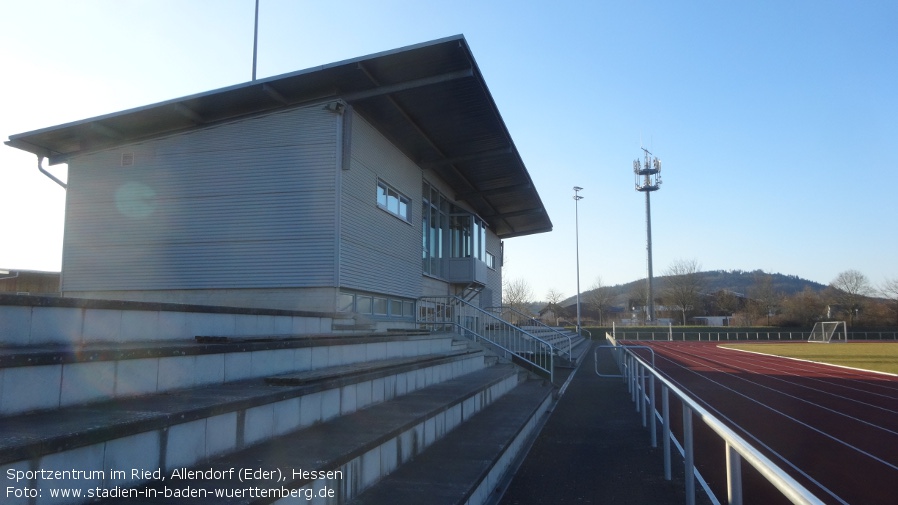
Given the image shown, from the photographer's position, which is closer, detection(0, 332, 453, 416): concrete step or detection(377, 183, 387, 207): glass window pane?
detection(0, 332, 453, 416): concrete step

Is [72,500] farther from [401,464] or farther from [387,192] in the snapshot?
[387,192]

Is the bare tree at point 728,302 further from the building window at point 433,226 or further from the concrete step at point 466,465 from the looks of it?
the concrete step at point 466,465

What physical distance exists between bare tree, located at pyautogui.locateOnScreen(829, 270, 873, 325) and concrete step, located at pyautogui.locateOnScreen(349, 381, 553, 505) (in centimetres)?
7681

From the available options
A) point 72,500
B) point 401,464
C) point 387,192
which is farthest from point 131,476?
point 387,192

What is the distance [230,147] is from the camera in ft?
43.5

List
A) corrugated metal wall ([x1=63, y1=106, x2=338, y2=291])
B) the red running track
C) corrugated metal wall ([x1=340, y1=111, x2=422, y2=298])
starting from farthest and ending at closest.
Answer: corrugated metal wall ([x1=340, y1=111, x2=422, y2=298]) → corrugated metal wall ([x1=63, y1=106, x2=338, y2=291]) → the red running track

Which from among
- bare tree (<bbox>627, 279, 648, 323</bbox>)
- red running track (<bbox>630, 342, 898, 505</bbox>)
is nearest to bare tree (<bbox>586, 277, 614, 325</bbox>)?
bare tree (<bbox>627, 279, 648, 323</bbox>)

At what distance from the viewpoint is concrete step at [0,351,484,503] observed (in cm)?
301

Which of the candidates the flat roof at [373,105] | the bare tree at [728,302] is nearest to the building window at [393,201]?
the flat roof at [373,105]

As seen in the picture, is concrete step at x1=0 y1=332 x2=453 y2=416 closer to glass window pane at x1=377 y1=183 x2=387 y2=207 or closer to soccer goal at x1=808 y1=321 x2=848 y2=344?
glass window pane at x1=377 y1=183 x2=387 y2=207

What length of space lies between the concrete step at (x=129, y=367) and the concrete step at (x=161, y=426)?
0.09 m

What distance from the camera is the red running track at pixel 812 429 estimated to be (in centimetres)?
660

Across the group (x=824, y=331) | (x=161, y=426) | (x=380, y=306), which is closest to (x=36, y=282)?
(x=380, y=306)

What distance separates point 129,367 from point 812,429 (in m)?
10.4
